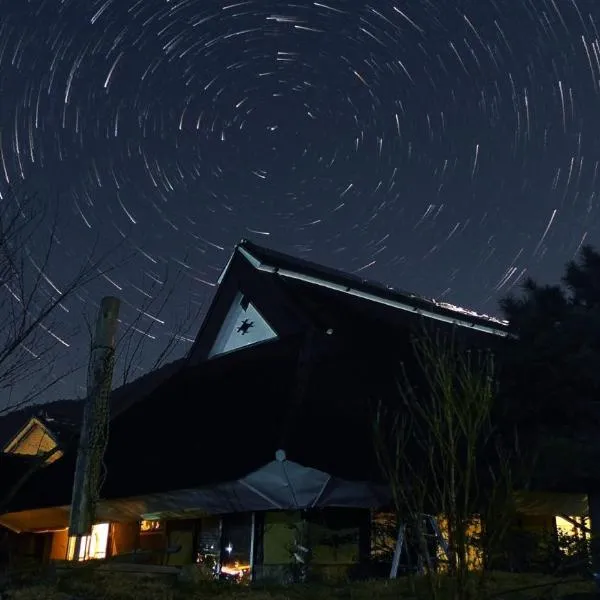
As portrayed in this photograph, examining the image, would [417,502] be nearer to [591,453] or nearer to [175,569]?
[175,569]

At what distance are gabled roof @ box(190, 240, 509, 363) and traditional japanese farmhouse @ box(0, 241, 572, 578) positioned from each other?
Result: 1.7 inches

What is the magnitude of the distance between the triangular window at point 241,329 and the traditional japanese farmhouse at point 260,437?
0.13 ft

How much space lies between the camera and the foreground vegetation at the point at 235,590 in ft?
24.2

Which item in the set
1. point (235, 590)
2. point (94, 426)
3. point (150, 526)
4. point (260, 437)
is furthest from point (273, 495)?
point (150, 526)

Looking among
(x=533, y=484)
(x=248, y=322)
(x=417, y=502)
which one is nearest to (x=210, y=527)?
(x=248, y=322)

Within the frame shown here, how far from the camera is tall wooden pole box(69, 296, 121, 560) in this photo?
10.1 metres

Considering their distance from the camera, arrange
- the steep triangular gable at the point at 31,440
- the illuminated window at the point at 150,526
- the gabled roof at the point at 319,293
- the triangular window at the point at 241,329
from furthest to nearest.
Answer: the steep triangular gable at the point at 31,440 → the gabled roof at the point at 319,293 → the triangular window at the point at 241,329 → the illuminated window at the point at 150,526

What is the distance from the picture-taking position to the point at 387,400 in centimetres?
1368

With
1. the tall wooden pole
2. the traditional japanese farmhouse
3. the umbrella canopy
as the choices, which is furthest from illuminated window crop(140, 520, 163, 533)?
the tall wooden pole

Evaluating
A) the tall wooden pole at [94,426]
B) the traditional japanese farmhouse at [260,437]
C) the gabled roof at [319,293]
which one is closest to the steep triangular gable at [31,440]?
the traditional japanese farmhouse at [260,437]

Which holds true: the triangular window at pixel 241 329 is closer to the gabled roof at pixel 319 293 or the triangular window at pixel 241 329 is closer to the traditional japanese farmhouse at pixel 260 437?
the traditional japanese farmhouse at pixel 260 437

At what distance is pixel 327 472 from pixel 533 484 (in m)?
3.63

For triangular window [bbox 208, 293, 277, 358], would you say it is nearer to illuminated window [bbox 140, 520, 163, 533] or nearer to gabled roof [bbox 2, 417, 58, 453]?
illuminated window [bbox 140, 520, 163, 533]

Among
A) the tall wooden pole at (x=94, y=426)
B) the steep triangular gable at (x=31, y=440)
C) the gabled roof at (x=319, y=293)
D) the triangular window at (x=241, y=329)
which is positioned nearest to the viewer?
the tall wooden pole at (x=94, y=426)
